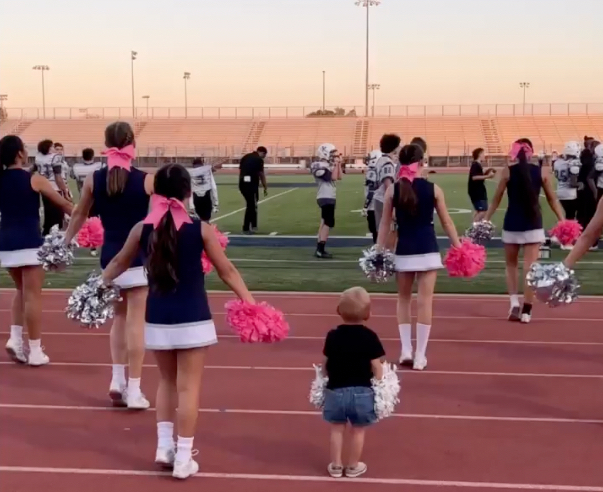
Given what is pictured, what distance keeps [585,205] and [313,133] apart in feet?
209

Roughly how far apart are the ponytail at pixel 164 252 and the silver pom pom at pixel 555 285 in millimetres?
2275

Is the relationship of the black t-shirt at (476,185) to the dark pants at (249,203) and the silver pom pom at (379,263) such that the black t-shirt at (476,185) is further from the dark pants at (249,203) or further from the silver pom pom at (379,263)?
the silver pom pom at (379,263)

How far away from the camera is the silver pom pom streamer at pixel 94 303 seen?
529 centimetres

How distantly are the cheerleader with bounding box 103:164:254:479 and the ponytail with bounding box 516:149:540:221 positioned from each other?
4917 mm

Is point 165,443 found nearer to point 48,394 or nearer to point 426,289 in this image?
point 48,394

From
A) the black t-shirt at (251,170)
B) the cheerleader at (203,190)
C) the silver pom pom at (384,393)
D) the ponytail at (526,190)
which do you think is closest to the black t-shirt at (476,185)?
the black t-shirt at (251,170)

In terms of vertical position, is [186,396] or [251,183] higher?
[251,183]

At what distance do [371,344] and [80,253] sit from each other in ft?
37.7

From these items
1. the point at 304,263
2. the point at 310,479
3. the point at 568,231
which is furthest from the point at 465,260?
the point at 304,263

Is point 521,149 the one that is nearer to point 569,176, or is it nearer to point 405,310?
point 405,310

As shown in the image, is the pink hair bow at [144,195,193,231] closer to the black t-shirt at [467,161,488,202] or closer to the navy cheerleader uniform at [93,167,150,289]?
the navy cheerleader uniform at [93,167,150,289]

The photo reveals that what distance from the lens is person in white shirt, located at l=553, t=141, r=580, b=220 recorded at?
1555cm

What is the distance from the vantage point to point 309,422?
19.1ft

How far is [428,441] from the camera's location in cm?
539
